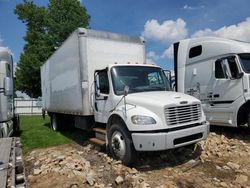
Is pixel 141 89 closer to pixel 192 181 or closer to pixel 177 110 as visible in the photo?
pixel 177 110

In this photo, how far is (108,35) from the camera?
10.1 m

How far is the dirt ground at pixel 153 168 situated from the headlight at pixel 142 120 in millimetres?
1099

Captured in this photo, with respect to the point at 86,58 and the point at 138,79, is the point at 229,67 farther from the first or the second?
the point at 86,58

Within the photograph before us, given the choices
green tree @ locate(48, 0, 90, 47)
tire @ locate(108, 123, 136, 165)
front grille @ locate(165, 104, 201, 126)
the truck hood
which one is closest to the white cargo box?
tire @ locate(108, 123, 136, 165)

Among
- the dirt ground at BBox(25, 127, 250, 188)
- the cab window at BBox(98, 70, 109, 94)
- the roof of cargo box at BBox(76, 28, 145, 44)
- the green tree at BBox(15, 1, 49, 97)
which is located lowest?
the dirt ground at BBox(25, 127, 250, 188)

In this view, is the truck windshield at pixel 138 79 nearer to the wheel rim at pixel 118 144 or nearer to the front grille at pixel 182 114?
the wheel rim at pixel 118 144

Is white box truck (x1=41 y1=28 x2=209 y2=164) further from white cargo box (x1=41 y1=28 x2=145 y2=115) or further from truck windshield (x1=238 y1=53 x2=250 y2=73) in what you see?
truck windshield (x1=238 y1=53 x2=250 y2=73)

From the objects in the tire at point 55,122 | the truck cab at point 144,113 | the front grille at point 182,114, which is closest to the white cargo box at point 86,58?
the truck cab at point 144,113

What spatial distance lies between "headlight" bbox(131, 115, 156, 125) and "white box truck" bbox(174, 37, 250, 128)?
13.2 ft

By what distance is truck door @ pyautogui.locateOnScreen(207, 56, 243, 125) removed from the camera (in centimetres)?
973

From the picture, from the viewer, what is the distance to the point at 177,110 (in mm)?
7094

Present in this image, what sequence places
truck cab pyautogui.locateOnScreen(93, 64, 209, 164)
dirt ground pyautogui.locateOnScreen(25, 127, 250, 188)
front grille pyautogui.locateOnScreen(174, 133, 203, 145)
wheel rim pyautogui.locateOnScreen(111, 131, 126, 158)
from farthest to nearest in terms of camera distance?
wheel rim pyautogui.locateOnScreen(111, 131, 126, 158) → front grille pyautogui.locateOnScreen(174, 133, 203, 145) → truck cab pyautogui.locateOnScreen(93, 64, 209, 164) → dirt ground pyautogui.locateOnScreen(25, 127, 250, 188)

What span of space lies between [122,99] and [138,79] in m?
0.94

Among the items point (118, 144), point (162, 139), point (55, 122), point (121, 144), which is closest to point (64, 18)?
point (55, 122)
